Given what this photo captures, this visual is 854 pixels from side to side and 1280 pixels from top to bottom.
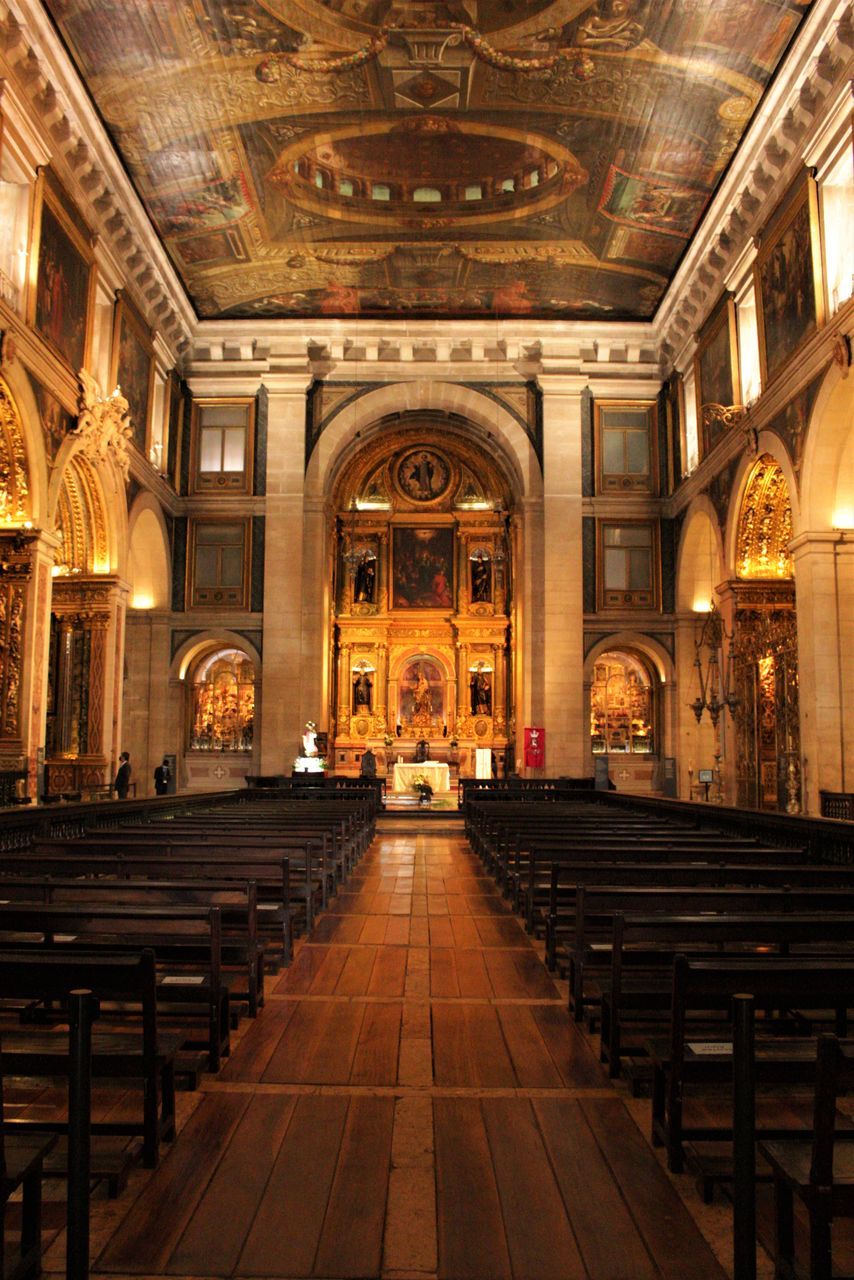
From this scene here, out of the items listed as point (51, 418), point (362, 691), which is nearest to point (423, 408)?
point (362, 691)

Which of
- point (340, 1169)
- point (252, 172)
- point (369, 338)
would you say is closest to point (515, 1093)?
point (340, 1169)

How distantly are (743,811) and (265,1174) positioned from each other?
9.33 meters

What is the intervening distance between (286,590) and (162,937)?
22.7m

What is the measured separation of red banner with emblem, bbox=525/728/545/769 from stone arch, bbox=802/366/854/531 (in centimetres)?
1097

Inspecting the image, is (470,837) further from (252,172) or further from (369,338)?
(369,338)

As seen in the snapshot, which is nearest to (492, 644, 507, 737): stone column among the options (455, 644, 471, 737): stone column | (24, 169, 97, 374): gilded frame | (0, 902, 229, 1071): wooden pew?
(455, 644, 471, 737): stone column

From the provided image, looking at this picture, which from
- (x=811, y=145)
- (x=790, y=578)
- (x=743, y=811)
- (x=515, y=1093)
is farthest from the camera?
(x=790, y=578)

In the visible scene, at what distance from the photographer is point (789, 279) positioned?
692 inches

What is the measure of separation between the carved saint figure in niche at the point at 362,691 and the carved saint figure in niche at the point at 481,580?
13.1 feet

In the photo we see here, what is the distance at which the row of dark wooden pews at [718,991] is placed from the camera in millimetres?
2570

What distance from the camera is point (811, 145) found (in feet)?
54.2

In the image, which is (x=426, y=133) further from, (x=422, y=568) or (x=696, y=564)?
(x=422, y=568)

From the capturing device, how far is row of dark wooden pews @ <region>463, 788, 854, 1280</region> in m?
2.57

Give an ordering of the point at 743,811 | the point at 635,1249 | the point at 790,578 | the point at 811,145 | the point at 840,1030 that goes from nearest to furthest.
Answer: the point at 635,1249 → the point at 840,1030 → the point at 743,811 → the point at 811,145 → the point at 790,578
